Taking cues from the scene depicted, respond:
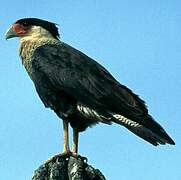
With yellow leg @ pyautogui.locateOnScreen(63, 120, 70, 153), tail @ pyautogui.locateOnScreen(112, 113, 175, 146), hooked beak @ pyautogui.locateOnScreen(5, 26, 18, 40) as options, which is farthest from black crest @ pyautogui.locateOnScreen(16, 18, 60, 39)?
tail @ pyautogui.locateOnScreen(112, 113, 175, 146)

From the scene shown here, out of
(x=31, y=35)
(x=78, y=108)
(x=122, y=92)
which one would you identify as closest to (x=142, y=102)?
(x=122, y=92)

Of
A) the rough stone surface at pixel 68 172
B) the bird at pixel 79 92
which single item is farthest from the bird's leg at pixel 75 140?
the rough stone surface at pixel 68 172

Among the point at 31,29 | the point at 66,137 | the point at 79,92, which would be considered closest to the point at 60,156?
the point at 66,137

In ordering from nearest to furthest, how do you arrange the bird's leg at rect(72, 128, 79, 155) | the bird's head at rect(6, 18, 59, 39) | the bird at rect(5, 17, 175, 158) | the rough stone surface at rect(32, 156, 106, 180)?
the rough stone surface at rect(32, 156, 106, 180)
the bird's leg at rect(72, 128, 79, 155)
the bird at rect(5, 17, 175, 158)
the bird's head at rect(6, 18, 59, 39)

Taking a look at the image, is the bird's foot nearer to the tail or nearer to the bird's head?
the tail

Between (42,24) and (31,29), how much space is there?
0.56 feet

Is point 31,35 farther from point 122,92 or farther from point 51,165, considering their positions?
point 51,165

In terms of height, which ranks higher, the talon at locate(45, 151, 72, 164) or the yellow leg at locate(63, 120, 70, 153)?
the yellow leg at locate(63, 120, 70, 153)

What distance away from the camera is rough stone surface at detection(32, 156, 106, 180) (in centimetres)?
571

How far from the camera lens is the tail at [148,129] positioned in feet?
22.5

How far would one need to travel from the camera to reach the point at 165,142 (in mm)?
6832

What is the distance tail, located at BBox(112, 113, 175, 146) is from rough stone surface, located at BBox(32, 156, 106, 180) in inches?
Result: 46.2

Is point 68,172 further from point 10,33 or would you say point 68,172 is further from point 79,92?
point 10,33

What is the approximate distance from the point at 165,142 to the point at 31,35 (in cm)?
289
